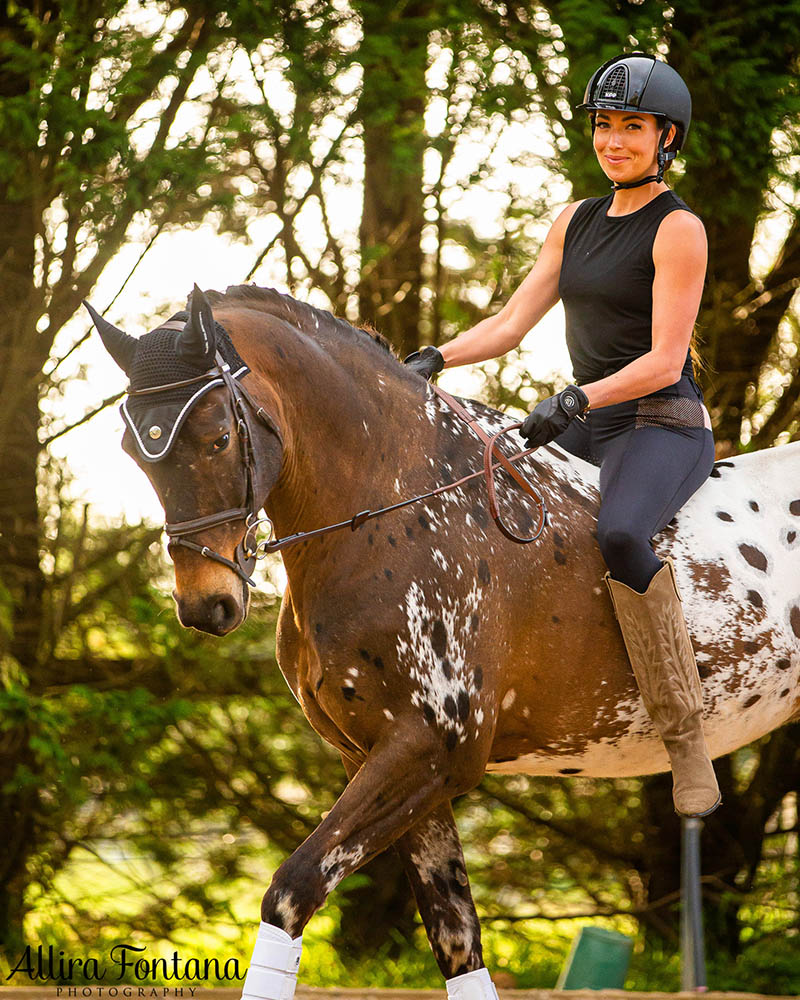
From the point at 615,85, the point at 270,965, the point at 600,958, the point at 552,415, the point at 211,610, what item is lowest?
the point at 270,965

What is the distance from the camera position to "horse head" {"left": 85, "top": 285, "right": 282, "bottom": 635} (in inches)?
104

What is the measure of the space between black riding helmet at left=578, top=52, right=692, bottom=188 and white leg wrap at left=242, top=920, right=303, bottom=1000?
241cm

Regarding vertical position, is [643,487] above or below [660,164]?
below

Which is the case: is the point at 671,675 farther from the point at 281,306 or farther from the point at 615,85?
the point at 615,85

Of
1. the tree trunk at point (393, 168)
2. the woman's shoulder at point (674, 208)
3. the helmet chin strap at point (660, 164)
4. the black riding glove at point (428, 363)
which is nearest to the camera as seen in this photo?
the woman's shoulder at point (674, 208)

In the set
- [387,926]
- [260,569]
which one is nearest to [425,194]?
[260,569]

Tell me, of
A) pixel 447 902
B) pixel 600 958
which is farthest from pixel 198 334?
pixel 600 958

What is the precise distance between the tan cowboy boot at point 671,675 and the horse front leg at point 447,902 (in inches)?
26.6

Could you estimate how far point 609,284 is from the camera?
3426mm

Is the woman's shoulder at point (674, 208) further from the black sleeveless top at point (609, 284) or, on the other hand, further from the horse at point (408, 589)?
the horse at point (408, 589)

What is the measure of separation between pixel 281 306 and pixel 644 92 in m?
1.27

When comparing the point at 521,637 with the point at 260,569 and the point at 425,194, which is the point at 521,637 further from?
the point at 425,194

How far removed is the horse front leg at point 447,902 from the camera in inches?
127

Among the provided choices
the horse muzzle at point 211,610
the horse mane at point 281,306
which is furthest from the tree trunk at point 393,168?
the horse muzzle at point 211,610
